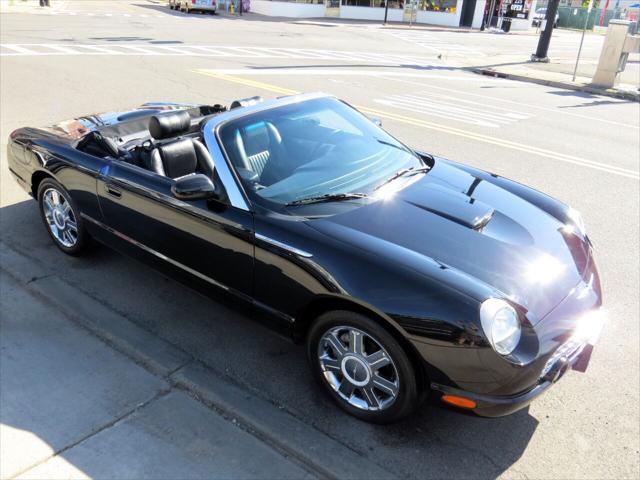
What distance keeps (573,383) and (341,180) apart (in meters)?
1.97

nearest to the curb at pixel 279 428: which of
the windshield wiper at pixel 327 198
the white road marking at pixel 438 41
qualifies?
the windshield wiper at pixel 327 198

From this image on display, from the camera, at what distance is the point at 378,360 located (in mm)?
2783

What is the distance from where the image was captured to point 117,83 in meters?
12.0

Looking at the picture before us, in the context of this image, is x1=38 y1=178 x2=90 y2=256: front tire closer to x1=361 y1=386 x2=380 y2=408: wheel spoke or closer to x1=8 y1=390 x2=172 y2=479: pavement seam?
x1=8 y1=390 x2=172 y2=479: pavement seam

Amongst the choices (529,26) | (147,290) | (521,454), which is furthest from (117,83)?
(529,26)

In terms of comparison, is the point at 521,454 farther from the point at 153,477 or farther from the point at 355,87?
the point at 355,87

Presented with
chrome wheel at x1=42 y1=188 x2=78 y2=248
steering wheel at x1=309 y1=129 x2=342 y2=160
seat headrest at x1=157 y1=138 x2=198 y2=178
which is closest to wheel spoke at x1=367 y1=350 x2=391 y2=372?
steering wheel at x1=309 y1=129 x2=342 y2=160

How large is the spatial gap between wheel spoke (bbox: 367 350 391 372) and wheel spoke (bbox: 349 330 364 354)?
0.21ft

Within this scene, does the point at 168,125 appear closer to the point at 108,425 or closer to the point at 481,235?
the point at 108,425

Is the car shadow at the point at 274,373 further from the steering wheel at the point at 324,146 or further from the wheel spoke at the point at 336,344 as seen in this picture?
the steering wheel at the point at 324,146

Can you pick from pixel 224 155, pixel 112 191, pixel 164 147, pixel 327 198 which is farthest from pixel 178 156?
pixel 327 198

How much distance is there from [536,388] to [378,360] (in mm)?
784

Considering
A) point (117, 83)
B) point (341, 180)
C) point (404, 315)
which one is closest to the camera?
point (404, 315)

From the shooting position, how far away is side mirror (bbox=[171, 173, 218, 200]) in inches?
125
